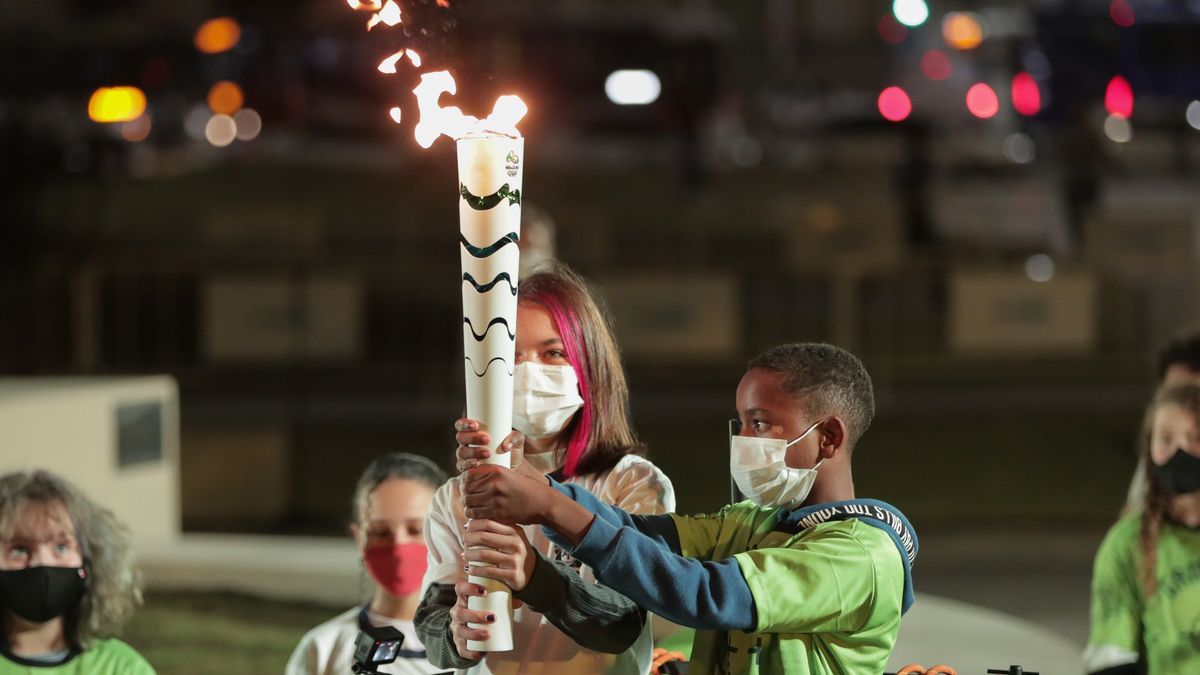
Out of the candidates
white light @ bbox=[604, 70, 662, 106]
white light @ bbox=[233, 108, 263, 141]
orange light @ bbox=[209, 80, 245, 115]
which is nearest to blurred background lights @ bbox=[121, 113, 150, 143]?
orange light @ bbox=[209, 80, 245, 115]

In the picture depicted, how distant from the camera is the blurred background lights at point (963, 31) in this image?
85.6 ft

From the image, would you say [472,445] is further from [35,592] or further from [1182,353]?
[1182,353]

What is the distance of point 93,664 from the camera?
419cm

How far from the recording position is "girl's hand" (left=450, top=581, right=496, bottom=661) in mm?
2965

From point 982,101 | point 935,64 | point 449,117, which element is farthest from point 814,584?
point 935,64

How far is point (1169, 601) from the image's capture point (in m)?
4.77

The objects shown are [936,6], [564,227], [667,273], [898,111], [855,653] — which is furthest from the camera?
[936,6]

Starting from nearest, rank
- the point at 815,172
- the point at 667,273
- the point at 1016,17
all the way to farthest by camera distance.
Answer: the point at 667,273 < the point at 815,172 < the point at 1016,17

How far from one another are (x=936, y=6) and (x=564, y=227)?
13.8m

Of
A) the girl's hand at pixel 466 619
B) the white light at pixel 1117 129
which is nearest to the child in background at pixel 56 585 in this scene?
the girl's hand at pixel 466 619

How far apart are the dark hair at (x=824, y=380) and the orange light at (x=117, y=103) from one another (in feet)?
76.9

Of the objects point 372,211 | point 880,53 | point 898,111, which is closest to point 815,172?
point 898,111

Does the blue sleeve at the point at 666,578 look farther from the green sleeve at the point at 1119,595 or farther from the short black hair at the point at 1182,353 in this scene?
the short black hair at the point at 1182,353

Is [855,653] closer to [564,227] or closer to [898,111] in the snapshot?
[564,227]
